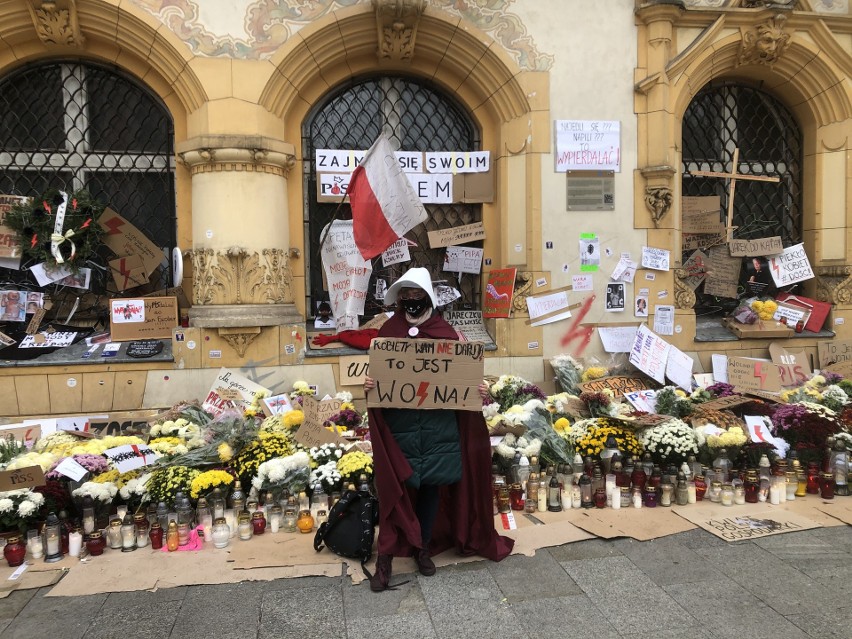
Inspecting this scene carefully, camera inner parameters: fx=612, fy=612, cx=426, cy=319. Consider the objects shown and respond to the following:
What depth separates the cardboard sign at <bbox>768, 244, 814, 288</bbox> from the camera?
28.4 ft

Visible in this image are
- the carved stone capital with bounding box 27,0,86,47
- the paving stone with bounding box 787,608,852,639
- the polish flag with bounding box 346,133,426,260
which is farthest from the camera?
the carved stone capital with bounding box 27,0,86,47

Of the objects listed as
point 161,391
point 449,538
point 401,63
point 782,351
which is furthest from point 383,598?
point 782,351

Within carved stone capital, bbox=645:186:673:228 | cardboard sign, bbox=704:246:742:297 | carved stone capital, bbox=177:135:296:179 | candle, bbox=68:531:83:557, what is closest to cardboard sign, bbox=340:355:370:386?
carved stone capital, bbox=177:135:296:179

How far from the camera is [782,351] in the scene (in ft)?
26.7

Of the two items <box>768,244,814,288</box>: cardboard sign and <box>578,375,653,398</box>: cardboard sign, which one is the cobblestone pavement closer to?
<box>578,375,653,398</box>: cardboard sign

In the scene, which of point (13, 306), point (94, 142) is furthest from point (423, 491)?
point (94, 142)

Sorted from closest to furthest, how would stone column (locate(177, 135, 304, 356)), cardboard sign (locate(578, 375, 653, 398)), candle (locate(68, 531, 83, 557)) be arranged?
candle (locate(68, 531, 83, 557)) → stone column (locate(177, 135, 304, 356)) → cardboard sign (locate(578, 375, 653, 398))

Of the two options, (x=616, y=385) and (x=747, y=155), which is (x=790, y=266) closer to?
(x=747, y=155)

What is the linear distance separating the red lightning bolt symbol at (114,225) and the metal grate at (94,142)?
18 cm

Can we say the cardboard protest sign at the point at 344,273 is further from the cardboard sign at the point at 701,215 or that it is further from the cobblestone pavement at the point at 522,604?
the cardboard sign at the point at 701,215

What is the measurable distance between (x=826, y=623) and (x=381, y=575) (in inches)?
92.8

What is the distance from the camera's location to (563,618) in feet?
10.6

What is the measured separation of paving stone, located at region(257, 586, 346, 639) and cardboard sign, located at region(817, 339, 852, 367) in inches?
302

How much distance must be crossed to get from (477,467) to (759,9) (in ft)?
24.5
